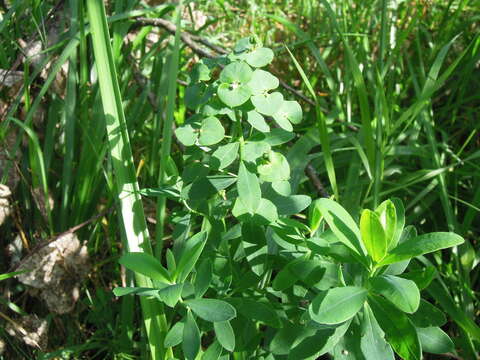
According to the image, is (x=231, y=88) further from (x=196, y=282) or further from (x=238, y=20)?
(x=238, y=20)

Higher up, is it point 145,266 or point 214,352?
point 145,266

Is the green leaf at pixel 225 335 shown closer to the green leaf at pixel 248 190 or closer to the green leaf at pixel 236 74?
the green leaf at pixel 248 190

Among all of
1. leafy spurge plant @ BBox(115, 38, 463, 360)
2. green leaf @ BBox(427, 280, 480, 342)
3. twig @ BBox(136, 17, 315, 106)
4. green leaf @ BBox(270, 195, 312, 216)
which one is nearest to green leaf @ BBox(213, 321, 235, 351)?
leafy spurge plant @ BBox(115, 38, 463, 360)

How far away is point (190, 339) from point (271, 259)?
0.24m

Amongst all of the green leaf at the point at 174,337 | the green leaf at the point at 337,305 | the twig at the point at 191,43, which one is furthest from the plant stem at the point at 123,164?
the twig at the point at 191,43

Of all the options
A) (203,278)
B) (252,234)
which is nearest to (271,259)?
(252,234)

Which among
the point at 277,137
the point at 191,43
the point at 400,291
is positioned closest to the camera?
the point at 400,291

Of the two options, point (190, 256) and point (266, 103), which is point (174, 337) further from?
point (266, 103)

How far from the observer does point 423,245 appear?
2.79 feet

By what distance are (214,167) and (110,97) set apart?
262 millimetres

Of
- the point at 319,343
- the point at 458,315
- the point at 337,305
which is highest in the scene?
the point at 337,305

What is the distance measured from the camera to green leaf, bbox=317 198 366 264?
0.88m

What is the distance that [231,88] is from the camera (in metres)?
0.94

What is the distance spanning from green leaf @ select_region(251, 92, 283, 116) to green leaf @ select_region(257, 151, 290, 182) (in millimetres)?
65
